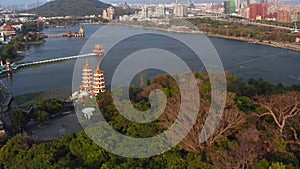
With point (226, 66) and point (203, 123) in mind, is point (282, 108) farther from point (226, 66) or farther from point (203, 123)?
point (226, 66)

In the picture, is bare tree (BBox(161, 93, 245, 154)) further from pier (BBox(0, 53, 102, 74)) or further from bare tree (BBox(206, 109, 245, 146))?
pier (BBox(0, 53, 102, 74))

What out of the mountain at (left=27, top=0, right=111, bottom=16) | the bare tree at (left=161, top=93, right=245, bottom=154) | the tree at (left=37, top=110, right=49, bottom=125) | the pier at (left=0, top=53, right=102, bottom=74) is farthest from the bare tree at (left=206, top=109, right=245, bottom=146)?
the mountain at (left=27, top=0, right=111, bottom=16)

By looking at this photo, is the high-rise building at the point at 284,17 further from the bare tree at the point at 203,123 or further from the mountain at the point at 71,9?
the bare tree at the point at 203,123

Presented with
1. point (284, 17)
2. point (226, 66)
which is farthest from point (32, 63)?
point (284, 17)

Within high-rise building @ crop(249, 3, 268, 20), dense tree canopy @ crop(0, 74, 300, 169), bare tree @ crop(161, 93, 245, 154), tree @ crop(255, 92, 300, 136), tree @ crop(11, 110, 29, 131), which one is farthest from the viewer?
high-rise building @ crop(249, 3, 268, 20)

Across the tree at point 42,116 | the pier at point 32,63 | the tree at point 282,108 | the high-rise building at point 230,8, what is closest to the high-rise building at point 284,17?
the high-rise building at point 230,8

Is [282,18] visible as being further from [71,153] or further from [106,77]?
[71,153]

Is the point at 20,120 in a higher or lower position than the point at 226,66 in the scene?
lower

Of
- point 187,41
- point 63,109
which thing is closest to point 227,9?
point 187,41
